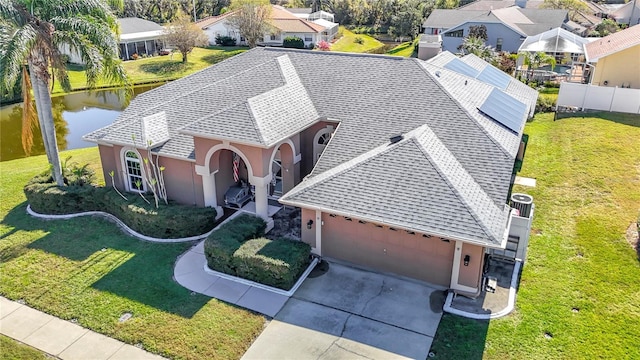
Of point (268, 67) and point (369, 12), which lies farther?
point (369, 12)

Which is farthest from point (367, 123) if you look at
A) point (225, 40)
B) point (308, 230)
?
point (225, 40)

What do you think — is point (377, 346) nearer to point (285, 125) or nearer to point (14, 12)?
point (285, 125)

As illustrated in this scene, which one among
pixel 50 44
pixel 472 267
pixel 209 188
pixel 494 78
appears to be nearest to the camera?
pixel 472 267

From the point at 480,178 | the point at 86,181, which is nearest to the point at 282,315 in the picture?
the point at 480,178

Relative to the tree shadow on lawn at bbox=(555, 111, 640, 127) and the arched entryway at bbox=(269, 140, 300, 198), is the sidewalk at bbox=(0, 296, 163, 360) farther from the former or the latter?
the tree shadow on lawn at bbox=(555, 111, 640, 127)

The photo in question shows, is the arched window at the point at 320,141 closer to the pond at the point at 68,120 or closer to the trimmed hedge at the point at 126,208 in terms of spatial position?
the trimmed hedge at the point at 126,208

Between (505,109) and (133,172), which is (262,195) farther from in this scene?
(505,109)

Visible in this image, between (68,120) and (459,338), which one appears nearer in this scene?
(459,338)
